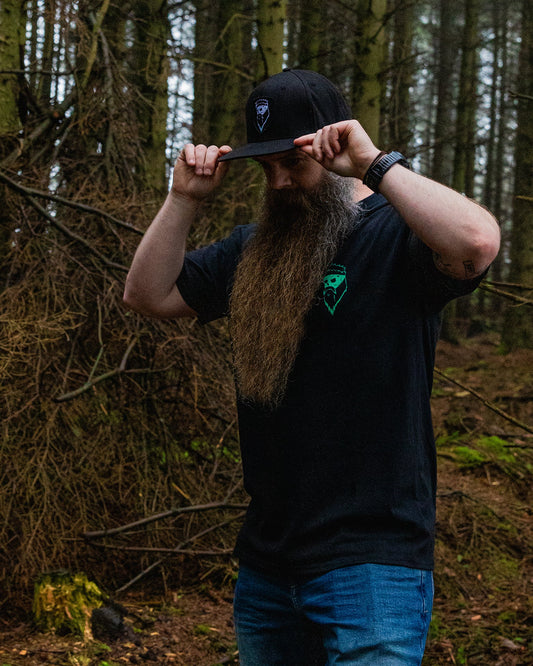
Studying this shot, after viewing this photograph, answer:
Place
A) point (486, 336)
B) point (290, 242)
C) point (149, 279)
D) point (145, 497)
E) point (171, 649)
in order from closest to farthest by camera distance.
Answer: point (290, 242)
point (149, 279)
point (171, 649)
point (145, 497)
point (486, 336)

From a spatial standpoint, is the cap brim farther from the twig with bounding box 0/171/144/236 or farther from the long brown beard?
the twig with bounding box 0/171/144/236

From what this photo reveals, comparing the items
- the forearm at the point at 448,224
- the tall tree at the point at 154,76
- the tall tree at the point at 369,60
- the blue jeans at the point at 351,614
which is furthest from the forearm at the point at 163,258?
the tall tree at the point at 369,60

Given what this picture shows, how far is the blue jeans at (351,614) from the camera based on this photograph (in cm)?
200

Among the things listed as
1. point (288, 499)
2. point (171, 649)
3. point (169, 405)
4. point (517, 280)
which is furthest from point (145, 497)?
point (517, 280)

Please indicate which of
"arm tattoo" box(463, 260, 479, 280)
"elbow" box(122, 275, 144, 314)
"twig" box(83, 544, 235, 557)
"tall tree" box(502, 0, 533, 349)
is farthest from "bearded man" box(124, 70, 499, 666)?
"tall tree" box(502, 0, 533, 349)

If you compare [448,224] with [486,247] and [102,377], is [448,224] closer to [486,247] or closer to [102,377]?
[486,247]

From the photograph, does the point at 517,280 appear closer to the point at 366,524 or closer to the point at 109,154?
the point at 109,154

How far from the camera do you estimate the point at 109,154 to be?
5.50 metres

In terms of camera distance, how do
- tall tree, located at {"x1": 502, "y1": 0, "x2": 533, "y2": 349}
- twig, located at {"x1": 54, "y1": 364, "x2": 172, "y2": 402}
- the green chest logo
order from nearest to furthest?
1. the green chest logo
2. twig, located at {"x1": 54, "y1": 364, "x2": 172, "y2": 402}
3. tall tree, located at {"x1": 502, "y1": 0, "x2": 533, "y2": 349}

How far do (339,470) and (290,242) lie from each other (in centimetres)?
78

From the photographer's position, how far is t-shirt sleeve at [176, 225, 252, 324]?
2723mm

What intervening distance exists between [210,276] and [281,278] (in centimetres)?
41

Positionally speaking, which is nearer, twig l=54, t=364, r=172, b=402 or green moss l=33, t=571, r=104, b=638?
green moss l=33, t=571, r=104, b=638

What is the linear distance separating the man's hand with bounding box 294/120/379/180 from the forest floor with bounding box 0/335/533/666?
242 cm
